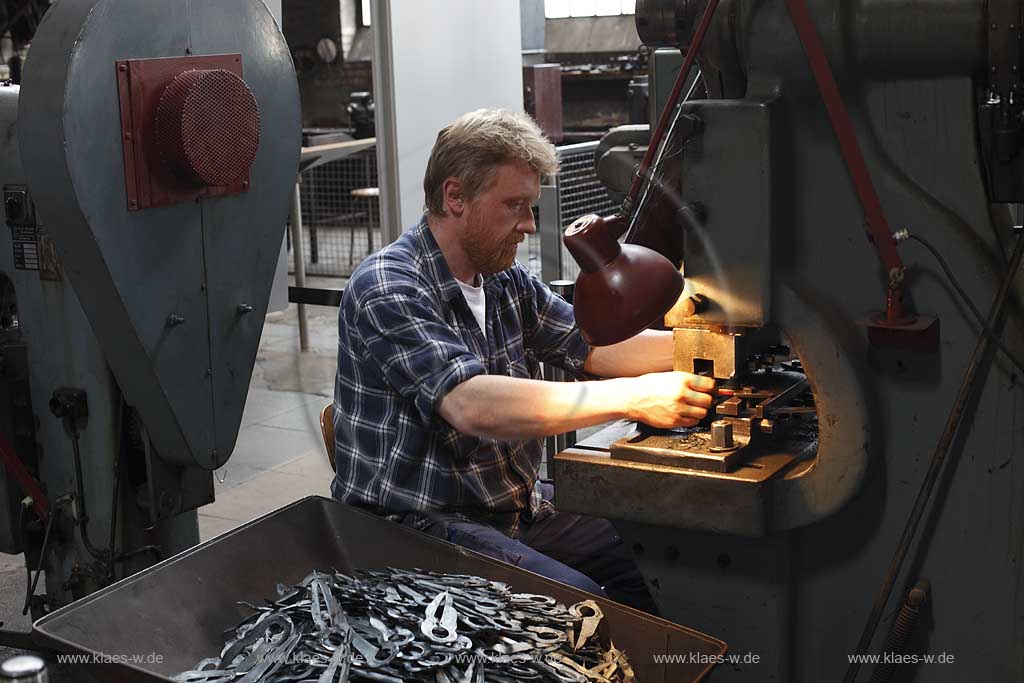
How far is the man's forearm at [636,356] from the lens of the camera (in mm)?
1960

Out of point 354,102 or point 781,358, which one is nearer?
point 781,358

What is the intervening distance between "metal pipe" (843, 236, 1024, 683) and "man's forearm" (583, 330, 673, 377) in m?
0.63

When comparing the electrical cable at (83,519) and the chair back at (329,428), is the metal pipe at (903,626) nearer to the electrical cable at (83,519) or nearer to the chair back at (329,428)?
the chair back at (329,428)

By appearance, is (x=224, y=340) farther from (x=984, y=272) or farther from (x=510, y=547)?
(x=984, y=272)

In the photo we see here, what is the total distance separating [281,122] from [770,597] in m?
1.34

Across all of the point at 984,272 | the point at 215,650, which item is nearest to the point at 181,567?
the point at 215,650

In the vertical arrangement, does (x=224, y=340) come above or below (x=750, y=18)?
below

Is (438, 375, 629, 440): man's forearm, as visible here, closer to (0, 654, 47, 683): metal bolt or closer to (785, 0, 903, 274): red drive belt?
(785, 0, 903, 274): red drive belt

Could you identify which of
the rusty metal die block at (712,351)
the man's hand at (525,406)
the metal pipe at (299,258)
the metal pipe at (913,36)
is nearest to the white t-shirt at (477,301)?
the man's hand at (525,406)

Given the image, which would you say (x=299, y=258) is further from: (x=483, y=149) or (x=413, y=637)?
(x=413, y=637)

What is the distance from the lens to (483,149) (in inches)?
70.1

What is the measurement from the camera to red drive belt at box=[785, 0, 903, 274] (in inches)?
51.4

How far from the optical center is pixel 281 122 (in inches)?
88.8

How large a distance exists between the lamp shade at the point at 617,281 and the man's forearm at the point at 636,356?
0.57 m
